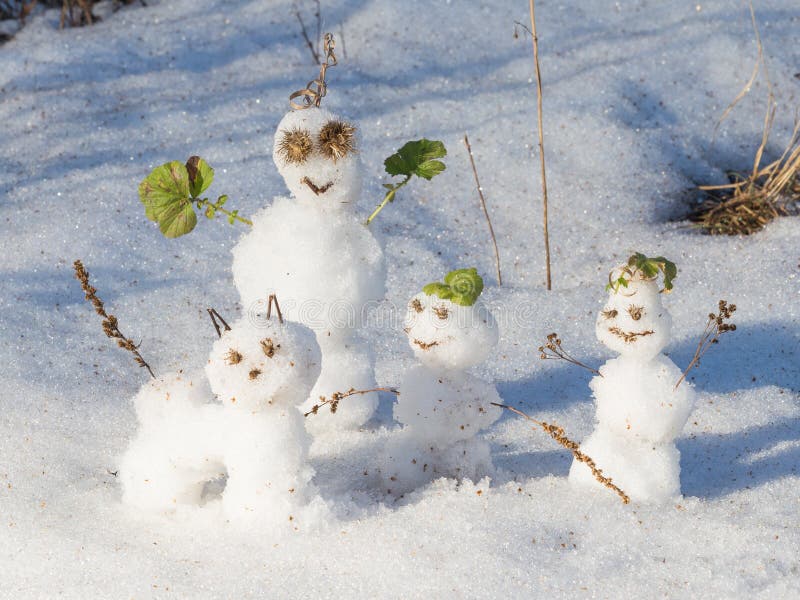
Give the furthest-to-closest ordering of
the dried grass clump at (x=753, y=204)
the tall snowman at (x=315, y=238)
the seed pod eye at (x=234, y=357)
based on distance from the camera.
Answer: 1. the dried grass clump at (x=753, y=204)
2. the tall snowman at (x=315, y=238)
3. the seed pod eye at (x=234, y=357)

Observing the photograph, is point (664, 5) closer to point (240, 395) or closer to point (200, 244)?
point (200, 244)

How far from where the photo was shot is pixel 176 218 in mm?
2125

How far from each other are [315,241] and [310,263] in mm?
53

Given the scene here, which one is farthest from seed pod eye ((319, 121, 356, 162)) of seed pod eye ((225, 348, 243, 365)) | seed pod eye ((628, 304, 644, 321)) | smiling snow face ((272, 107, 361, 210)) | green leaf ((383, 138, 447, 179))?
seed pod eye ((628, 304, 644, 321))

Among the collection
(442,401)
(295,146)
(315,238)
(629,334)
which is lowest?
(442,401)

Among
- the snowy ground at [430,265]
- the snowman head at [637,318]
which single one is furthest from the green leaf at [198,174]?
the snowman head at [637,318]

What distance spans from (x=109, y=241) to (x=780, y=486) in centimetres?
223

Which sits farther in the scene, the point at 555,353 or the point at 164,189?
the point at 555,353

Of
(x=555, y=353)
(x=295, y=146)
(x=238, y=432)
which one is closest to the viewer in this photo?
(x=238, y=432)

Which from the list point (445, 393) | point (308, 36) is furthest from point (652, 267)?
point (308, 36)

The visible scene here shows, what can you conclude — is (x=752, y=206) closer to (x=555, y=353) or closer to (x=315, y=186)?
(x=555, y=353)

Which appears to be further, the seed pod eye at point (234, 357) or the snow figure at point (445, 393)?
the snow figure at point (445, 393)

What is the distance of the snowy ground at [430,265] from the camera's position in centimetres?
200

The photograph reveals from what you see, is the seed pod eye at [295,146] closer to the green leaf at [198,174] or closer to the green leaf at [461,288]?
the green leaf at [198,174]
